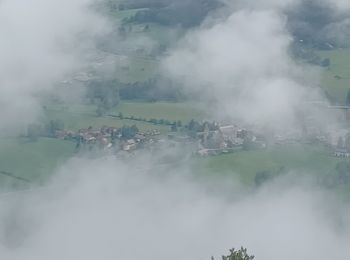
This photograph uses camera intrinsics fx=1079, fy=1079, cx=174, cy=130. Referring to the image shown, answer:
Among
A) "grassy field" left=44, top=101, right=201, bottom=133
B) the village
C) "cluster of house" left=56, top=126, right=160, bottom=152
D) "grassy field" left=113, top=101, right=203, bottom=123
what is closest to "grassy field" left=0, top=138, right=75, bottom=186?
"cluster of house" left=56, top=126, right=160, bottom=152

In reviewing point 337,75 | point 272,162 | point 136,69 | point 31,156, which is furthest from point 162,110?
point 337,75

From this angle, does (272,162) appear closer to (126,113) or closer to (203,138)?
(203,138)

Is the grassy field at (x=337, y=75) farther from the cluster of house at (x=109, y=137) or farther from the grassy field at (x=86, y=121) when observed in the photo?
the cluster of house at (x=109, y=137)

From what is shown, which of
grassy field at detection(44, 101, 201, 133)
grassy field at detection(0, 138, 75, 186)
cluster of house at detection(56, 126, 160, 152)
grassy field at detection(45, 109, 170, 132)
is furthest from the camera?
grassy field at detection(44, 101, 201, 133)

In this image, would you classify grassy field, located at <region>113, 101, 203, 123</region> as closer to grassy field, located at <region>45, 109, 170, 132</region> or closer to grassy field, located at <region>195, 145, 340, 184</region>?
grassy field, located at <region>45, 109, 170, 132</region>

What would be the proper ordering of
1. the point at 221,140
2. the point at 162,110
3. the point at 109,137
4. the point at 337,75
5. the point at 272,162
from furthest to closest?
the point at 337,75
the point at 162,110
the point at 109,137
the point at 221,140
the point at 272,162

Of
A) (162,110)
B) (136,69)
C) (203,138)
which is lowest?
(203,138)

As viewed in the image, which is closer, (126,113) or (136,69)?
(126,113)

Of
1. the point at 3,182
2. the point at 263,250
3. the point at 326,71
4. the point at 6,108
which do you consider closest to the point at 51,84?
the point at 6,108

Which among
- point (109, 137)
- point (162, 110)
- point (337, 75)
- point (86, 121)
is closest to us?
point (109, 137)
